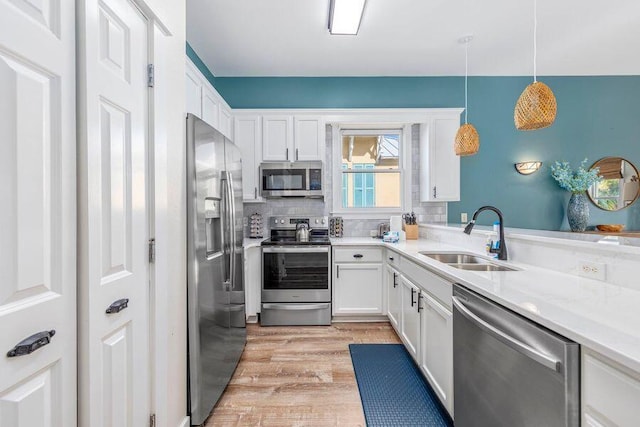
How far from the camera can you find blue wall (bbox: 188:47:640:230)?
3.76 m

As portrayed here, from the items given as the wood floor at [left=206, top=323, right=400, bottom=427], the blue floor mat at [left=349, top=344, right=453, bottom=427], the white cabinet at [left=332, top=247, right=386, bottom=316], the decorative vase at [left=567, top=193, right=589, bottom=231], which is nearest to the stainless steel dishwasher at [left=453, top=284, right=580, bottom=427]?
the blue floor mat at [left=349, top=344, right=453, bottom=427]

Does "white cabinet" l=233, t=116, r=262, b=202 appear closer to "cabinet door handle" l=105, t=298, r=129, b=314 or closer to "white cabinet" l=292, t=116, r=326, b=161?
"white cabinet" l=292, t=116, r=326, b=161

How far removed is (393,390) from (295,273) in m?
1.43

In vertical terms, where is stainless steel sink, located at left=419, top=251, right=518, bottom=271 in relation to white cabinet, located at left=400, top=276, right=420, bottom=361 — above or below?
above

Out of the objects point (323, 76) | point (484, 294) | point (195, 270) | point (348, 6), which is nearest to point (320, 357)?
point (195, 270)

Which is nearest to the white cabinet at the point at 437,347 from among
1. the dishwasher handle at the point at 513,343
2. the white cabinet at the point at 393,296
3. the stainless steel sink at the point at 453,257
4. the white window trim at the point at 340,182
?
the dishwasher handle at the point at 513,343

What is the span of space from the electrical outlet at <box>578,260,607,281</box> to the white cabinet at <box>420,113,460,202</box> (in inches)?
81.0

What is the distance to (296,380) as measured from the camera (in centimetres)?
212

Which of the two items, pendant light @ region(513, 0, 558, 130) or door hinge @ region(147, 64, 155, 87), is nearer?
door hinge @ region(147, 64, 155, 87)

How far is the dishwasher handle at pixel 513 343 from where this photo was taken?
881 mm

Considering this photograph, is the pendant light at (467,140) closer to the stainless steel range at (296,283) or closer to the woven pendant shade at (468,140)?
the woven pendant shade at (468,140)

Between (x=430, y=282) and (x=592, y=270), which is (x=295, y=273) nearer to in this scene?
(x=430, y=282)

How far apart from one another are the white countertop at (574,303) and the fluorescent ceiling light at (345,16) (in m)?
2.06

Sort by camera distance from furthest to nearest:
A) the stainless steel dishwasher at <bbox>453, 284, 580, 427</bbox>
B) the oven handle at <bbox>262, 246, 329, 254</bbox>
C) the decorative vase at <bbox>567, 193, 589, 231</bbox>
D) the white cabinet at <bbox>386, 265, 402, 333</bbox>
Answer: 1. the decorative vase at <bbox>567, 193, 589, 231</bbox>
2. the oven handle at <bbox>262, 246, 329, 254</bbox>
3. the white cabinet at <bbox>386, 265, 402, 333</bbox>
4. the stainless steel dishwasher at <bbox>453, 284, 580, 427</bbox>
